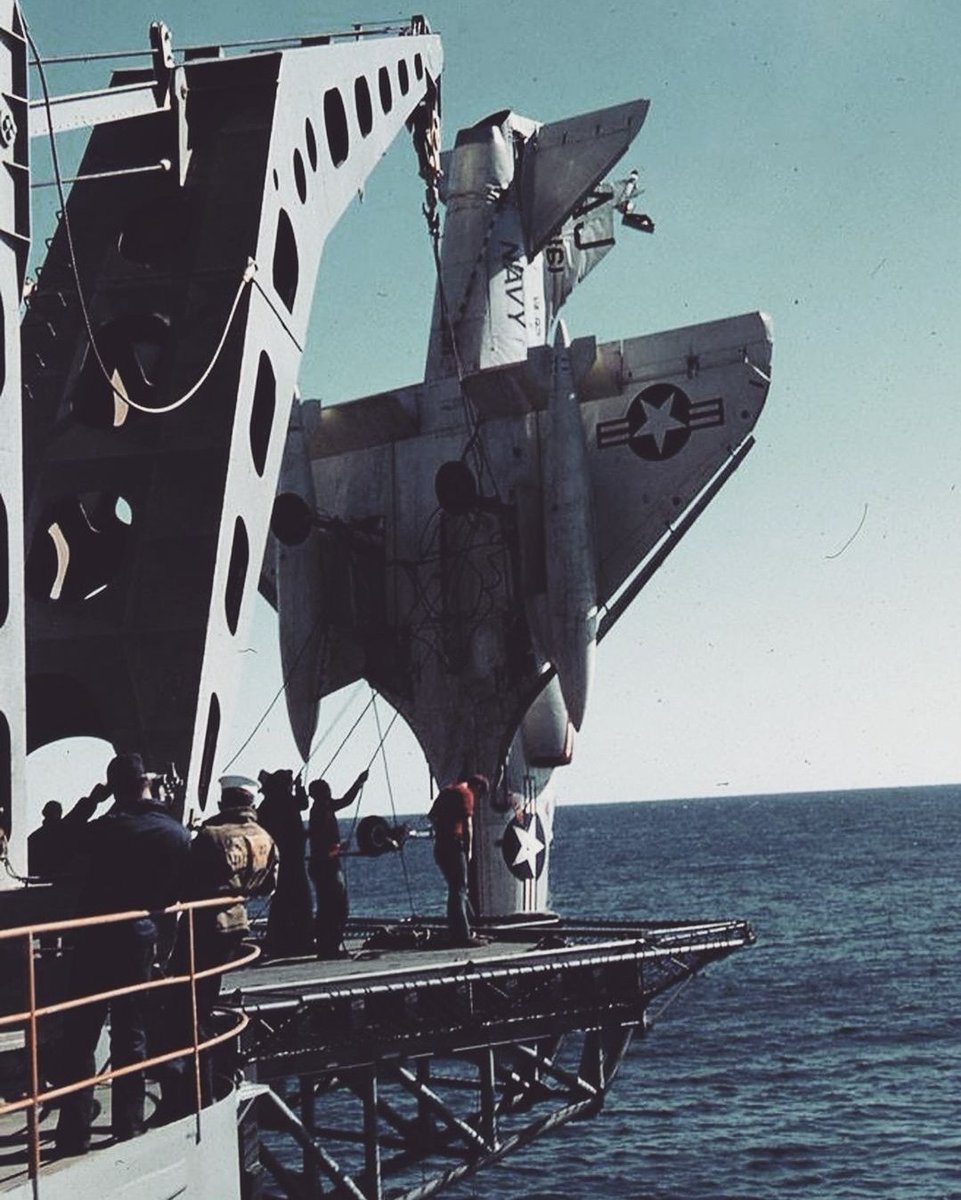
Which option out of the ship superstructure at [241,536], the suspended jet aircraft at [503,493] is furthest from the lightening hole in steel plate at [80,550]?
the suspended jet aircraft at [503,493]

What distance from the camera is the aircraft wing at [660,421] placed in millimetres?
32812

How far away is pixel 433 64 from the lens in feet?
84.8

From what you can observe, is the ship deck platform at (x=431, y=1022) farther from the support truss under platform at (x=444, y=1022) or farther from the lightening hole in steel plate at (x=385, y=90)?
the lightening hole in steel plate at (x=385, y=90)

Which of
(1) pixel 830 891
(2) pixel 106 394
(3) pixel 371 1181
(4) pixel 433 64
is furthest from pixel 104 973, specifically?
(1) pixel 830 891

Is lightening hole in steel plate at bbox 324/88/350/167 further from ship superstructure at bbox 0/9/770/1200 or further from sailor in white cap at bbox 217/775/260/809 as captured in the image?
sailor in white cap at bbox 217/775/260/809

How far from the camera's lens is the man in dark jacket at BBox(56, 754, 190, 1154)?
9.65m

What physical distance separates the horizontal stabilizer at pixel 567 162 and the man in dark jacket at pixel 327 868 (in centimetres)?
2043

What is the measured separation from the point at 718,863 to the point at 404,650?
10498 centimetres

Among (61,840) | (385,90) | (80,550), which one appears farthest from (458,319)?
(61,840)

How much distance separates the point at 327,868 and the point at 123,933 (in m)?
9.50

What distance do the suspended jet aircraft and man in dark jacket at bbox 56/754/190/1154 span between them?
22392mm

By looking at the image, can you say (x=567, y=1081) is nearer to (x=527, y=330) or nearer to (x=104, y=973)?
(x=104, y=973)

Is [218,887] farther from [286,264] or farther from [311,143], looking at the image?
[311,143]

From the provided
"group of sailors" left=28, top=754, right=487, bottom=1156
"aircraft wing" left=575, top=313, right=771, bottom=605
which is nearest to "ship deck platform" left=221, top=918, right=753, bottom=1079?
"group of sailors" left=28, top=754, right=487, bottom=1156
